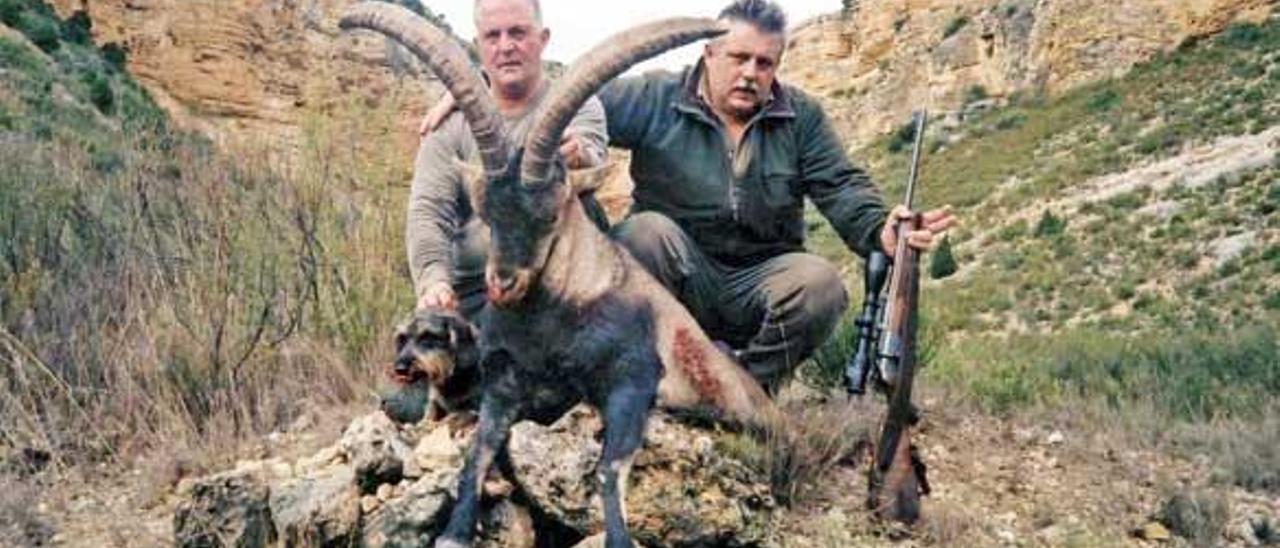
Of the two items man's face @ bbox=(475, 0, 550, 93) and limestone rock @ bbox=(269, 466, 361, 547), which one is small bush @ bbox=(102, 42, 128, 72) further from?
limestone rock @ bbox=(269, 466, 361, 547)

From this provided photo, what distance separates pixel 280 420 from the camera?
567cm

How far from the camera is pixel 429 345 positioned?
175 inches

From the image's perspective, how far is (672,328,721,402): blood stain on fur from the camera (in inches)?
182

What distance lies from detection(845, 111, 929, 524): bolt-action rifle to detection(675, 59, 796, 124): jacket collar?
2.31 feet

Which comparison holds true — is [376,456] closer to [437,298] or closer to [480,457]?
[480,457]

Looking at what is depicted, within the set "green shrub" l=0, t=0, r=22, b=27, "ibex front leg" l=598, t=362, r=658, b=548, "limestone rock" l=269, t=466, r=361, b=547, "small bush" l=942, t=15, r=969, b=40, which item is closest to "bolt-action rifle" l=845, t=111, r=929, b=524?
"ibex front leg" l=598, t=362, r=658, b=548

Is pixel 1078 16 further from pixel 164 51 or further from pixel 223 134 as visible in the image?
pixel 223 134

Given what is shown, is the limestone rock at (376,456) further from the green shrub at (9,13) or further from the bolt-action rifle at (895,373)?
the green shrub at (9,13)

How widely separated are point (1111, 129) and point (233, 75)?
25.4 metres

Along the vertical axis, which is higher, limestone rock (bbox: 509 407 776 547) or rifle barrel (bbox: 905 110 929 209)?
rifle barrel (bbox: 905 110 929 209)

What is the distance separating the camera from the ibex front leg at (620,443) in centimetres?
392

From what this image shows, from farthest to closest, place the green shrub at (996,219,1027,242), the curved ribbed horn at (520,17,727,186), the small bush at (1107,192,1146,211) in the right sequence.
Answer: the green shrub at (996,219,1027,242) → the small bush at (1107,192,1146,211) → the curved ribbed horn at (520,17,727,186)

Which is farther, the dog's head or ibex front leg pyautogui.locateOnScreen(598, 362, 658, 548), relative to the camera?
the dog's head

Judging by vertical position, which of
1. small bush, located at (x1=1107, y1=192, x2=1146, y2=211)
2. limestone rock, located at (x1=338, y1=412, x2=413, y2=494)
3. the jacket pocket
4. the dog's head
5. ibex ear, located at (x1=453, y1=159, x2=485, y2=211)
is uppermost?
ibex ear, located at (x1=453, y1=159, x2=485, y2=211)
